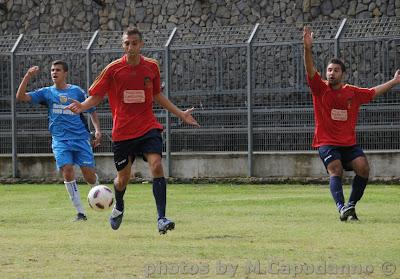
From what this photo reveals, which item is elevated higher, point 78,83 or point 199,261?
point 78,83

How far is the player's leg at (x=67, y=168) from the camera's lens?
1561cm

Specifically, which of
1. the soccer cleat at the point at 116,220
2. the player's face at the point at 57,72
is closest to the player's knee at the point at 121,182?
the soccer cleat at the point at 116,220

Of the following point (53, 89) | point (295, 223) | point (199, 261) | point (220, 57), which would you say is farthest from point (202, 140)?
point (199, 261)

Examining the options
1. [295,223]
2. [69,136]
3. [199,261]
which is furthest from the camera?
[69,136]

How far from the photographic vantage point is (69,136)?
16125mm

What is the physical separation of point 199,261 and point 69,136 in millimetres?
6376

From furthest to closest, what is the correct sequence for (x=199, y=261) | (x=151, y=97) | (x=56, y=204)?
(x=56, y=204)
(x=151, y=97)
(x=199, y=261)

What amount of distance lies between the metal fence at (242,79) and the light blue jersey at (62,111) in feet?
29.1

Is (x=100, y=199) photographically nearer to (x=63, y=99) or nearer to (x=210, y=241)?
(x=210, y=241)

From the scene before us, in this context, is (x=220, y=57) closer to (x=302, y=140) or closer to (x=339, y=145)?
(x=302, y=140)

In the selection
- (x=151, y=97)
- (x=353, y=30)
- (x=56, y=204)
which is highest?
(x=353, y=30)

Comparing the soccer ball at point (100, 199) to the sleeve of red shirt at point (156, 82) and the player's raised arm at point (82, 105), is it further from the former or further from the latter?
the sleeve of red shirt at point (156, 82)

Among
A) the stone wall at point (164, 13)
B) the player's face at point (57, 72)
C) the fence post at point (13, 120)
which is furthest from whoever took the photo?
the stone wall at point (164, 13)

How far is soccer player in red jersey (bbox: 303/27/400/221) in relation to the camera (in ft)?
47.8
